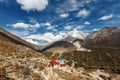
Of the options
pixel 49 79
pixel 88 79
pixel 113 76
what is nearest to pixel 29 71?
pixel 49 79

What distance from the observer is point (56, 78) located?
10581 centimetres

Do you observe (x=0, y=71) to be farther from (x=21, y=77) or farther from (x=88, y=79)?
(x=88, y=79)

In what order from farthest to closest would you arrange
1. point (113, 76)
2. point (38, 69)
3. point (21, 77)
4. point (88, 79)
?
point (113, 76), point (88, 79), point (38, 69), point (21, 77)

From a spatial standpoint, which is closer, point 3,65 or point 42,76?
point 42,76

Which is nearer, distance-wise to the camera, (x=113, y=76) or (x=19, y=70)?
(x=19, y=70)

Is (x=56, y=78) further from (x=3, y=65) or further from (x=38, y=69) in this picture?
(x=3, y=65)

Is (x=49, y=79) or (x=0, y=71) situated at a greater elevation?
(x=0, y=71)

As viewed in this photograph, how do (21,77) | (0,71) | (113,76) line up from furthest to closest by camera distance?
(113,76) → (0,71) → (21,77)

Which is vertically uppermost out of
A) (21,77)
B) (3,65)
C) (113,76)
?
(3,65)

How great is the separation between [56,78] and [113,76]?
92.5m

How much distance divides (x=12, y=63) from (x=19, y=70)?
632 inches

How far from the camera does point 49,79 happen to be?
99312mm

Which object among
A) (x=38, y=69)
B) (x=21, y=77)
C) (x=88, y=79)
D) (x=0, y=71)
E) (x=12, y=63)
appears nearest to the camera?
(x=21, y=77)

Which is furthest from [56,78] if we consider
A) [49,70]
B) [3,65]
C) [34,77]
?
[3,65]
